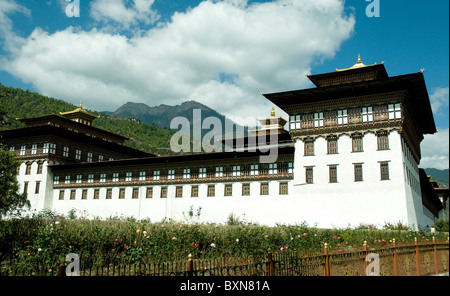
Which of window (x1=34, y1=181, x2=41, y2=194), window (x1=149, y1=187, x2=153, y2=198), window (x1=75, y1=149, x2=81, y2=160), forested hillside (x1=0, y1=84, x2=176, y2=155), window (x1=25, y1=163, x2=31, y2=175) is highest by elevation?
forested hillside (x1=0, y1=84, x2=176, y2=155)

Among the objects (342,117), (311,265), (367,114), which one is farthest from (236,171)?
(311,265)

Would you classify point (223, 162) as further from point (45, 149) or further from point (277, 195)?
point (45, 149)

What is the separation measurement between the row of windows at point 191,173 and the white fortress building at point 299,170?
0.10 m

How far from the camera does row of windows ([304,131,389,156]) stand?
30173mm

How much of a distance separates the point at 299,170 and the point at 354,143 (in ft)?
15.7

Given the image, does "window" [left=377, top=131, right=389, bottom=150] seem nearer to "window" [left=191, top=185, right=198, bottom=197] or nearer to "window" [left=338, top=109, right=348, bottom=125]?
"window" [left=338, top=109, right=348, bottom=125]

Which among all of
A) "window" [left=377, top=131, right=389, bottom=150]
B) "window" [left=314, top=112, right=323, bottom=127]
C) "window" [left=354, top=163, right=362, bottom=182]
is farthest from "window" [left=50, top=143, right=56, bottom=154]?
"window" [left=377, top=131, right=389, bottom=150]

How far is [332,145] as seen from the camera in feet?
105

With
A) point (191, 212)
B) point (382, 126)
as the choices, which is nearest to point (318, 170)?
point (382, 126)

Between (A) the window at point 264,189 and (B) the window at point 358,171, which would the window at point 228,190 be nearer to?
(A) the window at point 264,189

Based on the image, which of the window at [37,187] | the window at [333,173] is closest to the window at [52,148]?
the window at [37,187]

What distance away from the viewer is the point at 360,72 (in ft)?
119

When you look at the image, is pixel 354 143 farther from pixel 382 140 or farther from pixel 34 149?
pixel 34 149

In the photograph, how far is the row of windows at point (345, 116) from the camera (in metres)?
30.3
